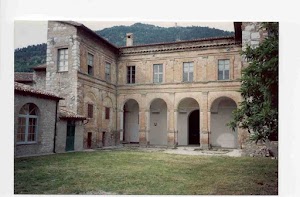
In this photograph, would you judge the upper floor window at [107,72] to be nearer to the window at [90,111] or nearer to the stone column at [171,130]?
the window at [90,111]

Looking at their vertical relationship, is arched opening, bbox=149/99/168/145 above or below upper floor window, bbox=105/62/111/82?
below

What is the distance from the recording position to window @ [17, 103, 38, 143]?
24.6 ft

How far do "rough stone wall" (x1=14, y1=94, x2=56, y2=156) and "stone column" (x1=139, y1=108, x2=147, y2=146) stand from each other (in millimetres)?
5783

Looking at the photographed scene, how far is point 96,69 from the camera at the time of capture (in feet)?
42.2

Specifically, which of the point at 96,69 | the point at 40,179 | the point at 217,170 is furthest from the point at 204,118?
the point at 40,179

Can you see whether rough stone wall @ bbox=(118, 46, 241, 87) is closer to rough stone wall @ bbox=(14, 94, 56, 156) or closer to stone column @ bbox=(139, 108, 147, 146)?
stone column @ bbox=(139, 108, 147, 146)

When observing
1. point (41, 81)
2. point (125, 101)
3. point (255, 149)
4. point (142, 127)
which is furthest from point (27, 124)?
point (142, 127)

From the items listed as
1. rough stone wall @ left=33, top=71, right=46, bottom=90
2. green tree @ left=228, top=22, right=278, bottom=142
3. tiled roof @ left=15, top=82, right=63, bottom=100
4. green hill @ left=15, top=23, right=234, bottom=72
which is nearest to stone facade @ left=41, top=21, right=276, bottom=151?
rough stone wall @ left=33, top=71, right=46, bottom=90

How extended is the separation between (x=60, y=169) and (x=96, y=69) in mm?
6656

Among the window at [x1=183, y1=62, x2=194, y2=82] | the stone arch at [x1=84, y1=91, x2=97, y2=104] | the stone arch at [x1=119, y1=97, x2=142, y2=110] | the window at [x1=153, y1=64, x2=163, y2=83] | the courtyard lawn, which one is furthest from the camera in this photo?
the stone arch at [x1=119, y1=97, x2=142, y2=110]

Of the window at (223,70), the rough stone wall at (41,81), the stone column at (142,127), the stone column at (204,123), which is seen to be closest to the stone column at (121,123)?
the stone column at (142,127)

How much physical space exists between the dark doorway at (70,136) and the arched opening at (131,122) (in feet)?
14.6

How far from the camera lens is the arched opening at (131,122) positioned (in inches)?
599
